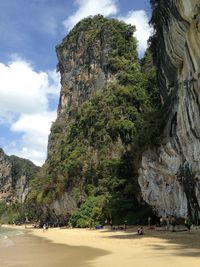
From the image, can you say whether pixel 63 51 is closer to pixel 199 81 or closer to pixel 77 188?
pixel 77 188

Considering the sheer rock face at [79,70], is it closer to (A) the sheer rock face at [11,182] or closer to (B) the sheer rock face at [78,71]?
(B) the sheer rock face at [78,71]

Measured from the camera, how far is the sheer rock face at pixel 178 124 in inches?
870

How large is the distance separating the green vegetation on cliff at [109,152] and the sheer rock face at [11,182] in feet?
357

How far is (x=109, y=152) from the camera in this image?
4841 centimetres

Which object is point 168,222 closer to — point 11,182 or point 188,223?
point 188,223

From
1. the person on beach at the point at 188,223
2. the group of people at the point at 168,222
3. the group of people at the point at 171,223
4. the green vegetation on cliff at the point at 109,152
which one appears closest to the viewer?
the person on beach at the point at 188,223

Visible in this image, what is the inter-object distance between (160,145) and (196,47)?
7.32m

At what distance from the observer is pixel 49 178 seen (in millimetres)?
55656

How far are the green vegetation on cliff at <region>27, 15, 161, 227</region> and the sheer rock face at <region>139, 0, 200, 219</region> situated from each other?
12.0 ft

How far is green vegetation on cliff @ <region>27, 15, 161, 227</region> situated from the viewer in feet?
125

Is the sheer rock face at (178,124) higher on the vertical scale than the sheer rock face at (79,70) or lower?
lower

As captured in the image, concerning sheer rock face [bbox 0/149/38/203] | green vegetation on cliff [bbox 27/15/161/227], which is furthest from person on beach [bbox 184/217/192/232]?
sheer rock face [bbox 0/149/38/203]

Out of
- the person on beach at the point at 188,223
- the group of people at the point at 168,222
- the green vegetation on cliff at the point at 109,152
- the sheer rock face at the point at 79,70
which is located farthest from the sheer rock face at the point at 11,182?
the person on beach at the point at 188,223

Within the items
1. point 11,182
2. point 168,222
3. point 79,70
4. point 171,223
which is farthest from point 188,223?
point 11,182
